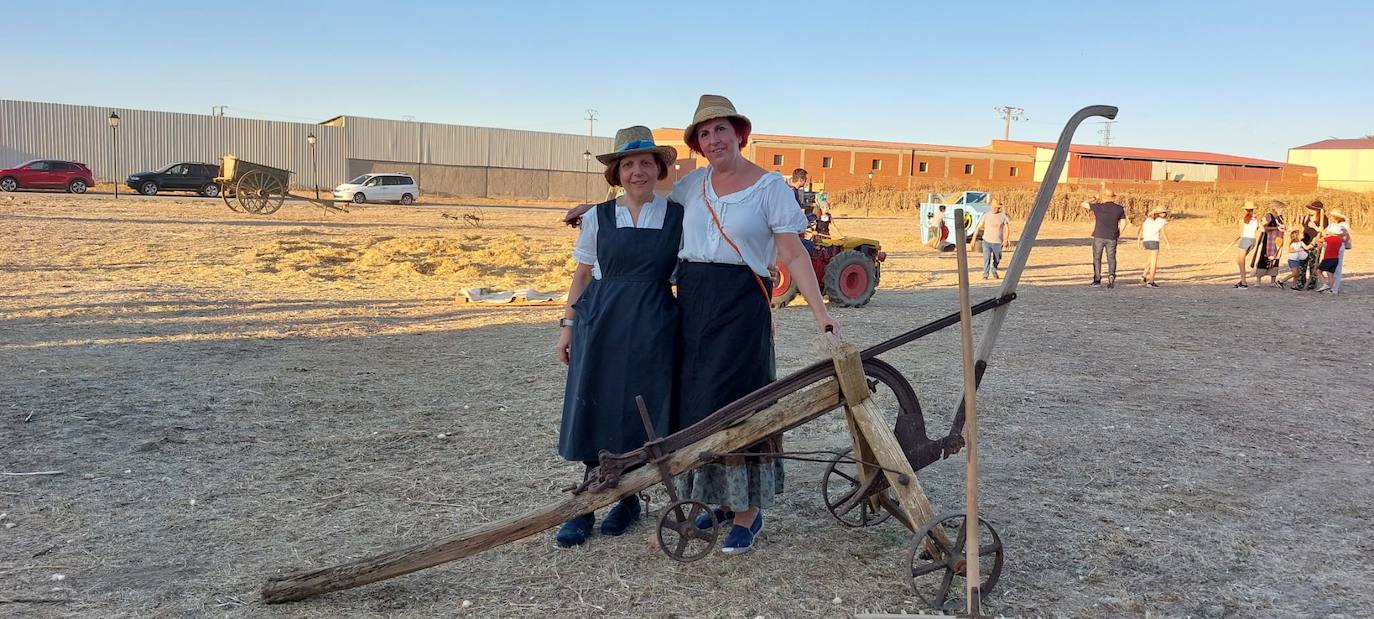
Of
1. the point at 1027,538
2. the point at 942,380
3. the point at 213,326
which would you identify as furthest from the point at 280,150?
the point at 1027,538

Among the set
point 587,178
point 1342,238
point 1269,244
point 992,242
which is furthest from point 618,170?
point 587,178

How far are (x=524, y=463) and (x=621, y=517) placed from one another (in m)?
1.08

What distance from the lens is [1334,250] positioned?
13234mm

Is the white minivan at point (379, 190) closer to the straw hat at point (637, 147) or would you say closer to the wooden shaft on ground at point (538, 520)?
the straw hat at point (637, 147)

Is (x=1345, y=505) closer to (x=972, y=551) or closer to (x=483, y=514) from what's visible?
(x=972, y=551)

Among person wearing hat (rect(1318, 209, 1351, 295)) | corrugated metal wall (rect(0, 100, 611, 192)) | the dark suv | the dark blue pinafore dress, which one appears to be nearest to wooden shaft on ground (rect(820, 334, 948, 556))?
the dark blue pinafore dress

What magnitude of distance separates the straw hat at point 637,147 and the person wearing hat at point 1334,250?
13198mm

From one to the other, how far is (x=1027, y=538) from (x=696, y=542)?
1.31 metres

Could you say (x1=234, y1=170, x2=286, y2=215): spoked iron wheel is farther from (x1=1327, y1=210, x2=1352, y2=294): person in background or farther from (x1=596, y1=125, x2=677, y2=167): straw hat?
(x1=596, y1=125, x2=677, y2=167): straw hat

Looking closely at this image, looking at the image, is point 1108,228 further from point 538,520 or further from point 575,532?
point 538,520

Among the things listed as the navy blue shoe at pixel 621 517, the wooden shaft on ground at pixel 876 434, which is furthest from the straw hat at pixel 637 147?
the navy blue shoe at pixel 621 517

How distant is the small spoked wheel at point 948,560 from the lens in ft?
9.60

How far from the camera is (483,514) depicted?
393 cm

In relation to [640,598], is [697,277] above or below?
above
